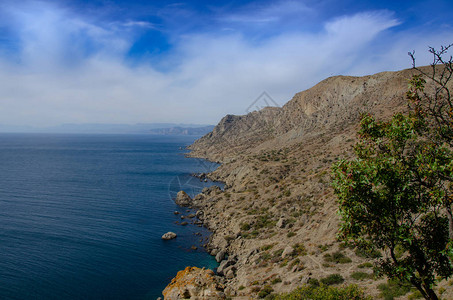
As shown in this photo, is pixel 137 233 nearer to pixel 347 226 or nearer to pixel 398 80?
pixel 347 226

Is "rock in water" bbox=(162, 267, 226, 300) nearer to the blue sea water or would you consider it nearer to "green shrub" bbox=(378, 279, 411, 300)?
the blue sea water

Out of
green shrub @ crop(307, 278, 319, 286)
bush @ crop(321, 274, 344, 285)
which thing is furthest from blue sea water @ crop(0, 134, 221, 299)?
bush @ crop(321, 274, 344, 285)

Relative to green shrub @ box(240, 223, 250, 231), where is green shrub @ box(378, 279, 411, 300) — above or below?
above

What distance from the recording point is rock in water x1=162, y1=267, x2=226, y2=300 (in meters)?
26.2

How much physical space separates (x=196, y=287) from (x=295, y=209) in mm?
23824

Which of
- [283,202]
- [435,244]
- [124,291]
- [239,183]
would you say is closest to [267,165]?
[239,183]

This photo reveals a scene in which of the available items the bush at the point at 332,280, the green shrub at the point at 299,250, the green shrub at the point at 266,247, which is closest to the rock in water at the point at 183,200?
the green shrub at the point at 266,247

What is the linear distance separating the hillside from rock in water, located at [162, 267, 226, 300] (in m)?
1.84

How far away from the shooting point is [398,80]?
269ft

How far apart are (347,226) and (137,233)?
46422 millimetres

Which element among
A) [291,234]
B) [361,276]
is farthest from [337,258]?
[291,234]

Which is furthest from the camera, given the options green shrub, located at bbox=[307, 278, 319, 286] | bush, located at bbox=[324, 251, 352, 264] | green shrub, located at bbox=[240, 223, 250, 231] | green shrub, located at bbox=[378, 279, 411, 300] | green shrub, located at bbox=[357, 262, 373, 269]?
green shrub, located at bbox=[240, 223, 250, 231]

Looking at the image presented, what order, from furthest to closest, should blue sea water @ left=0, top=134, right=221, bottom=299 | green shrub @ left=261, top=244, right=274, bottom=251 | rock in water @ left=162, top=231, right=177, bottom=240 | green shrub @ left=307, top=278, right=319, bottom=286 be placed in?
rock in water @ left=162, top=231, right=177, bottom=240 < green shrub @ left=261, top=244, right=274, bottom=251 < blue sea water @ left=0, top=134, right=221, bottom=299 < green shrub @ left=307, top=278, right=319, bottom=286

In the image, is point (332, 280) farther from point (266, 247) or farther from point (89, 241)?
point (89, 241)
